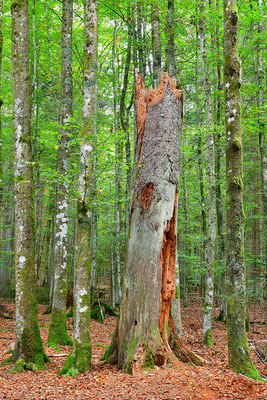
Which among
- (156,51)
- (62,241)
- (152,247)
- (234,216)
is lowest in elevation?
(152,247)

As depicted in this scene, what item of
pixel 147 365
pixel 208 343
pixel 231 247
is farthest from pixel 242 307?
pixel 208 343

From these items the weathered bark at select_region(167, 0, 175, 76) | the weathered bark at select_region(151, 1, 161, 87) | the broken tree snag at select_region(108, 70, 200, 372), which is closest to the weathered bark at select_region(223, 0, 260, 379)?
the broken tree snag at select_region(108, 70, 200, 372)

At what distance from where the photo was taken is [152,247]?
17.3 feet

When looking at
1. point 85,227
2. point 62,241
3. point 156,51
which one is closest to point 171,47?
point 156,51

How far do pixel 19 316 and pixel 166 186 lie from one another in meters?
3.74

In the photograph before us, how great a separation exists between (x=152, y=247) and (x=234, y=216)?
1.54 m

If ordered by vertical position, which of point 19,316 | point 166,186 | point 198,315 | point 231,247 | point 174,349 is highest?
point 166,186

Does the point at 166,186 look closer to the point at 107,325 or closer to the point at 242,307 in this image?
the point at 242,307

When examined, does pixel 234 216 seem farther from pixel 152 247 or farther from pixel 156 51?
pixel 156 51

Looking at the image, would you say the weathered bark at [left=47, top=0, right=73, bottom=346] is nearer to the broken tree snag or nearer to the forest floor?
the forest floor

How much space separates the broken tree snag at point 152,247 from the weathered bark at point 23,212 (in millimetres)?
1638

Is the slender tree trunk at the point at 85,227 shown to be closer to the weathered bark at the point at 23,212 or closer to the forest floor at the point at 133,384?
the forest floor at the point at 133,384

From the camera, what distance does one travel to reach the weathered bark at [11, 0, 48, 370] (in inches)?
225

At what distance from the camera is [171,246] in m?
5.45
